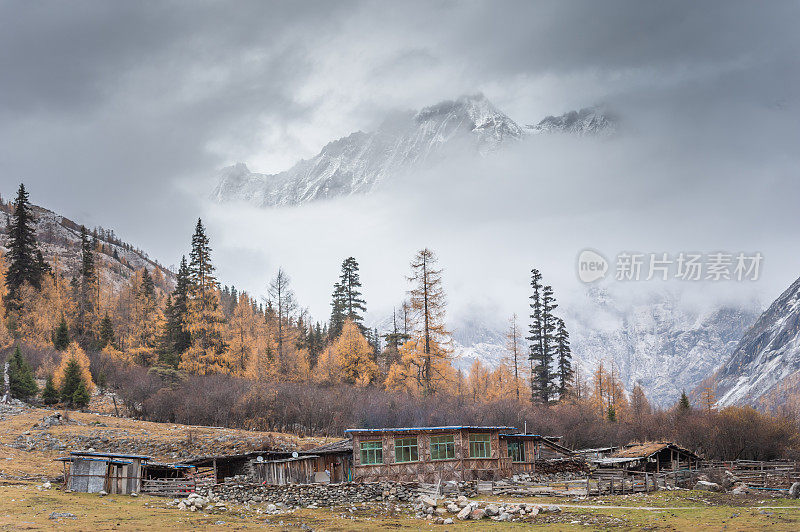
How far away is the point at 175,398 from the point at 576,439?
48652 mm

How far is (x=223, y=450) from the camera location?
5469 centimetres

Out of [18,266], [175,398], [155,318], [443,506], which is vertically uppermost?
[18,266]

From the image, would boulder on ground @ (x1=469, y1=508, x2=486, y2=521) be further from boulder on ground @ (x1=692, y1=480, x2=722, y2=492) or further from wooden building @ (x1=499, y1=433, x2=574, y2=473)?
wooden building @ (x1=499, y1=433, x2=574, y2=473)

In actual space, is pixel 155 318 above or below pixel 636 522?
above

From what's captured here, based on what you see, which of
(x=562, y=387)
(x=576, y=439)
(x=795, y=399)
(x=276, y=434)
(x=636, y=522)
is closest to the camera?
(x=636, y=522)

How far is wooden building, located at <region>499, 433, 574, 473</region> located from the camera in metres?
55.3

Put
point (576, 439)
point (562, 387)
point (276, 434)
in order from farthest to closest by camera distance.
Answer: point (562, 387)
point (576, 439)
point (276, 434)

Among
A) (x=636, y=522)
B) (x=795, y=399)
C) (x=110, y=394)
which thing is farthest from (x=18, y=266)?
(x=795, y=399)

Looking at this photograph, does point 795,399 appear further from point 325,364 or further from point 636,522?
point 636,522

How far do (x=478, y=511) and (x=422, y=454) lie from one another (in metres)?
16.5

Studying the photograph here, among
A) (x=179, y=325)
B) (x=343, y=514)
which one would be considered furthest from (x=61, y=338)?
(x=343, y=514)

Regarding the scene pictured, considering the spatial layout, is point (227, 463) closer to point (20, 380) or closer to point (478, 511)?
point (478, 511)

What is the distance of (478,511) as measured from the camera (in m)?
34.4

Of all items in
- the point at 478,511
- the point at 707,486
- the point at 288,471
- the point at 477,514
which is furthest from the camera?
the point at 288,471
